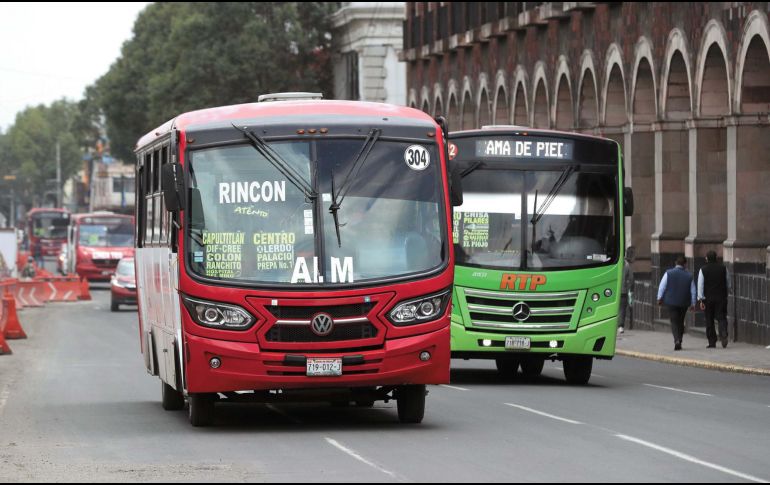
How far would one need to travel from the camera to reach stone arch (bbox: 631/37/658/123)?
1505 inches

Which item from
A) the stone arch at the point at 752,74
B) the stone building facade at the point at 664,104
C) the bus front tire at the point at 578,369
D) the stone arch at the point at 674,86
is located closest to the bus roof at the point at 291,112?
the bus front tire at the point at 578,369

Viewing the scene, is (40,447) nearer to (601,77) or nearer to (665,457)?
(665,457)

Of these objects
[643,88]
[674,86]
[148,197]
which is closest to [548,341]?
[148,197]

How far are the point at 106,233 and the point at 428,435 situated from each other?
51.2 m

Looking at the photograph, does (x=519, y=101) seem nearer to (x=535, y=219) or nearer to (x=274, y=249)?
(x=535, y=219)

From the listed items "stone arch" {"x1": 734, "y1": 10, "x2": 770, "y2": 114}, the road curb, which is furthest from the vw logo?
"stone arch" {"x1": 734, "y1": 10, "x2": 770, "y2": 114}

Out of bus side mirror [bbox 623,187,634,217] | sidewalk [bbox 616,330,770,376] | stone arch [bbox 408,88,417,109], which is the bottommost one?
sidewalk [bbox 616,330,770,376]

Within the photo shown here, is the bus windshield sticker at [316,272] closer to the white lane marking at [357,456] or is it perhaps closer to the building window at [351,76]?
the white lane marking at [357,456]

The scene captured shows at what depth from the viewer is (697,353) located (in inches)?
1166

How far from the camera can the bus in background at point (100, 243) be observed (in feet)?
213

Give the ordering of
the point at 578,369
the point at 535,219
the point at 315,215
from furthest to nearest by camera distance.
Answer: the point at 578,369
the point at 535,219
the point at 315,215

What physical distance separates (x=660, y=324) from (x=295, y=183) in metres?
23.4

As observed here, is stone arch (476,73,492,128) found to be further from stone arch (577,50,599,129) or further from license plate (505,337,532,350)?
license plate (505,337,532,350)

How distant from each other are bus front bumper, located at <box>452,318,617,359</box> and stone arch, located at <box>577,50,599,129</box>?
827 inches
